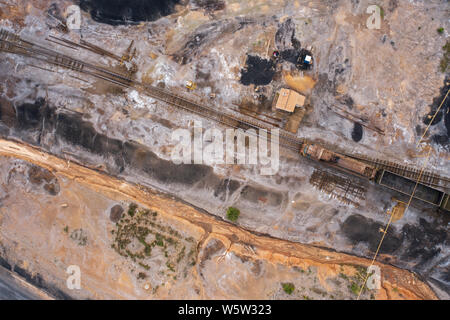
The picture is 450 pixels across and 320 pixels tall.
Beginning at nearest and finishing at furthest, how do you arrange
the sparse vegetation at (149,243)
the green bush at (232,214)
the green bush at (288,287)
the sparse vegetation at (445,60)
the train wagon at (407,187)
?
the train wagon at (407,187), the green bush at (288,287), the sparse vegetation at (445,60), the sparse vegetation at (149,243), the green bush at (232,214)

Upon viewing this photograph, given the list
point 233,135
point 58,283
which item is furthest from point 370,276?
point 58,283

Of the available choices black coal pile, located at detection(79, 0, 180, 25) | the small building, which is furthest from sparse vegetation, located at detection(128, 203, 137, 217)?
black coal pile, located at detection(79, 0, 180, 25)

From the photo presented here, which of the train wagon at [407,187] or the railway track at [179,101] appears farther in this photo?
the railway track at [179,101]

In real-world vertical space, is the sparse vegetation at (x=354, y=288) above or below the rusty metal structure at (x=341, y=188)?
below

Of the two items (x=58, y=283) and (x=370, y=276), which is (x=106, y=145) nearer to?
(x=58, y=283)

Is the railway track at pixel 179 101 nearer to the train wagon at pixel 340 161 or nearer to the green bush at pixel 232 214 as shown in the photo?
the train wagon at pixel 340 161

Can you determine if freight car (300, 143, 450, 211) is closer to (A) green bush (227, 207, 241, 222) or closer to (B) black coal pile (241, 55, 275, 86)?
(B) black coal pile (241, 55, 275, 86)

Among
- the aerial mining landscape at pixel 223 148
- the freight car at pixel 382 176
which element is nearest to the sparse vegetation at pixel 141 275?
the aerial mining landscape at pixel 223 148
